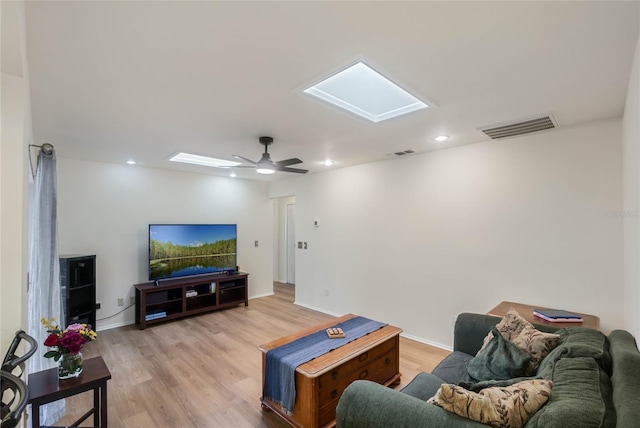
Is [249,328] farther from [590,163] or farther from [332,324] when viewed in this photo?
[590,163]

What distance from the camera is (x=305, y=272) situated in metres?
5.64

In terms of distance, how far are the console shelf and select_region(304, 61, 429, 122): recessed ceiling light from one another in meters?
3.89

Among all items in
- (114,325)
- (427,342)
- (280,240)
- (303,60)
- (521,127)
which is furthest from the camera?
(280,240)

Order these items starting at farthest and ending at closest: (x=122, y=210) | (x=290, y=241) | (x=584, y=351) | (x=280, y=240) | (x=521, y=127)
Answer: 1. (x=280, y=240)
2. (x=290, y=241)
3. (x=122, y=210)
4. (x=521, y=127)
5. (x=584, y=351)

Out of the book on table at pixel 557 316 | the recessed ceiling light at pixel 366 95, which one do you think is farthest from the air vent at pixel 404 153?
the book on table at pixel 557 316

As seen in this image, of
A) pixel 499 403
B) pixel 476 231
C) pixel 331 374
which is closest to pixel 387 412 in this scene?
pixel 499 403

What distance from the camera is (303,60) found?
173 centimetres

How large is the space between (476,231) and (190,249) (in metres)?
4.43

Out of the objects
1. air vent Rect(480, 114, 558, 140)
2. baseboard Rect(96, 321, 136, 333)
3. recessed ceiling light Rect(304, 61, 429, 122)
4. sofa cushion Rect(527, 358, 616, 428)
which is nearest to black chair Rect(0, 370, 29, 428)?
sofa cushion Rect(527, 358, 616, 428)

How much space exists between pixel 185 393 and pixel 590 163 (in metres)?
4.36

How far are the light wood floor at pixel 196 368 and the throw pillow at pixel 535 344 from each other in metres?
1.30

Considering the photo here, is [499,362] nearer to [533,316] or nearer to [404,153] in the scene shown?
[533,316]

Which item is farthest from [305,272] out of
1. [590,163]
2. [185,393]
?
[590,163]

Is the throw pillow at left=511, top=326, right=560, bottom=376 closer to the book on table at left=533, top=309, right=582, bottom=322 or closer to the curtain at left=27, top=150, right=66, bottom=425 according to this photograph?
the book on table at left=533, top=309, right=582, bottom=322
